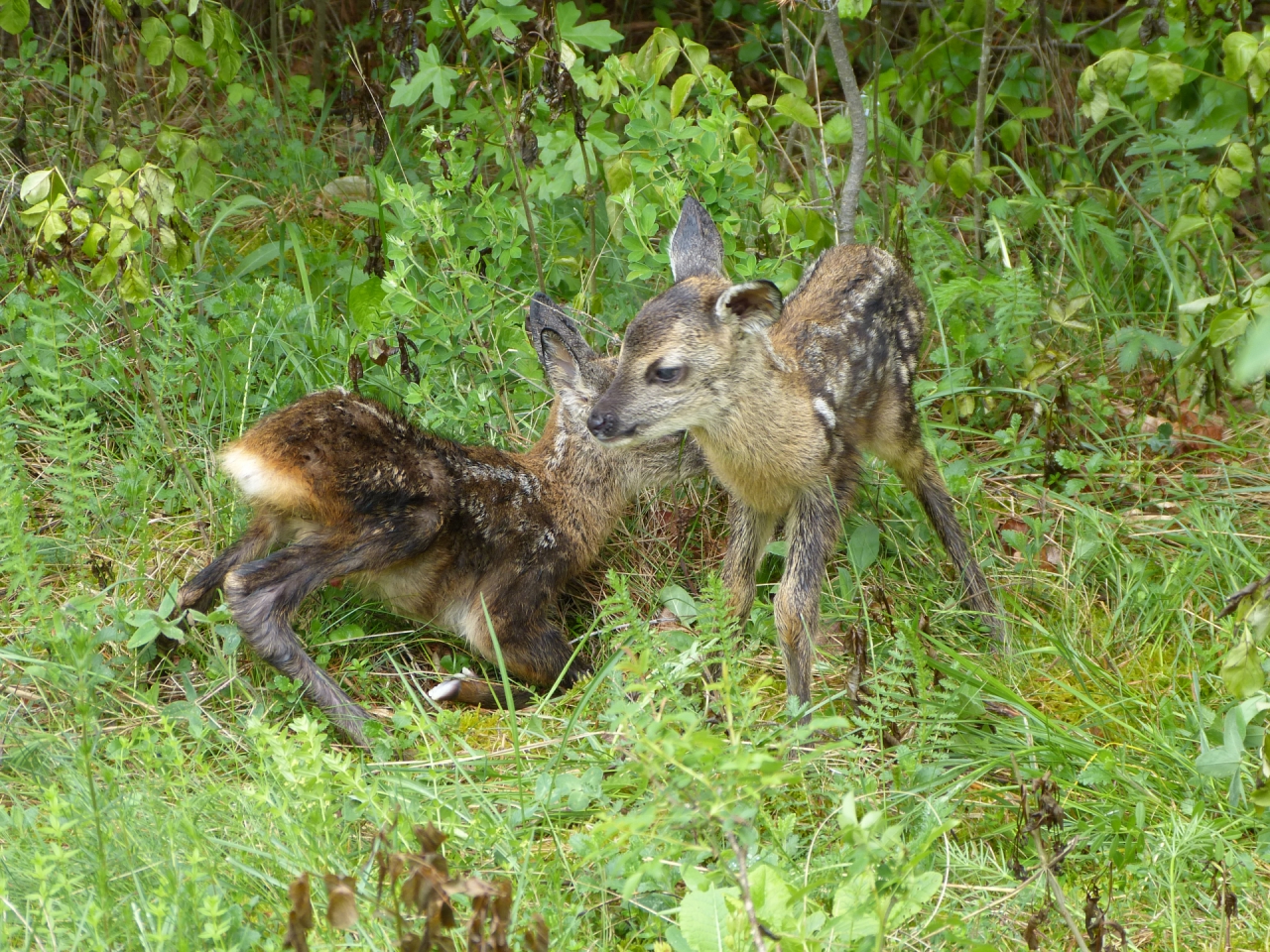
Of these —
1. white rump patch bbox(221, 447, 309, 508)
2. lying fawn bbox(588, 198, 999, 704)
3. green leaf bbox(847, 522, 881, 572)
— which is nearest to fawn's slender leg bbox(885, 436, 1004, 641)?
lying fawn bbox(588, 198, 999, 704)

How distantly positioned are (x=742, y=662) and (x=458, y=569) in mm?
1029

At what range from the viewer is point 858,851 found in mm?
2496

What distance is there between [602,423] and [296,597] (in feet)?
3.57

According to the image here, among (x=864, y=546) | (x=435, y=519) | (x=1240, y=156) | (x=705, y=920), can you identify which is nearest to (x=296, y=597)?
(x=435, y=519)

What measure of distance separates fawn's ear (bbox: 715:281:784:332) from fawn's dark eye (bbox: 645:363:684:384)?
213mm

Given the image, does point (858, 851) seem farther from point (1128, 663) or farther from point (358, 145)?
point (358, 145)

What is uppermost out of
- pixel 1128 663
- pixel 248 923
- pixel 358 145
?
pixel 358 145

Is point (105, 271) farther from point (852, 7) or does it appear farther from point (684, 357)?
point (852, 7)

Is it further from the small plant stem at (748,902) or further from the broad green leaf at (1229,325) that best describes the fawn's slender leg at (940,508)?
the small plant stem at (748,902)

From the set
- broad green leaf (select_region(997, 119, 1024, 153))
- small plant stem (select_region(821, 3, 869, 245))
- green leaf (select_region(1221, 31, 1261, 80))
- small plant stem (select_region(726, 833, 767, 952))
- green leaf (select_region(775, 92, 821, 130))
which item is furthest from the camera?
broad green leaf (select_region(997, 119, 1024, 153))

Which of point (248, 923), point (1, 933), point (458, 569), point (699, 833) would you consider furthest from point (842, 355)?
point (1, 933)

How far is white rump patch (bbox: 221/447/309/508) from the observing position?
14.3ft

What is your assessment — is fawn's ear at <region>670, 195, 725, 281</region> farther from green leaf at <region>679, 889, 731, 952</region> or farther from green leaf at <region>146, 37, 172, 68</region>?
green leaf at <region>679, 889, 731, 952</region>

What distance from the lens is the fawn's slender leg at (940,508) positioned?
4582 mm
